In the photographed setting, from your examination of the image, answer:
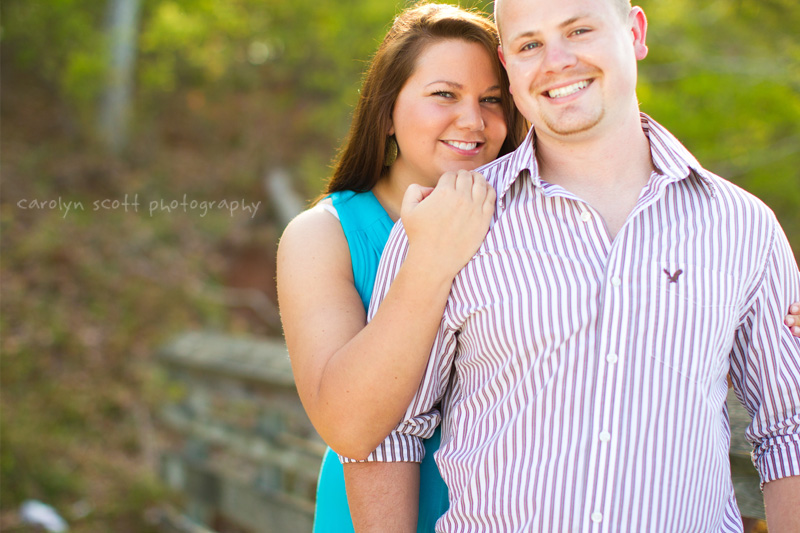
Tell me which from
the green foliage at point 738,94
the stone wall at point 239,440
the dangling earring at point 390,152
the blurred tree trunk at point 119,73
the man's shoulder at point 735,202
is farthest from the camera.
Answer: the blurred tree trunk at point 119,73

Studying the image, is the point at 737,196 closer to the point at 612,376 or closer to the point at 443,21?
the point at 612,376

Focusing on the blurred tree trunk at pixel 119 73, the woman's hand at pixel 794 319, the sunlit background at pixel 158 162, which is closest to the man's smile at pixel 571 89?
the woman's hand at pixel 794 319

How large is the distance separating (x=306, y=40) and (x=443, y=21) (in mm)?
8739

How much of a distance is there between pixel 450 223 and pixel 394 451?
1.85 feet

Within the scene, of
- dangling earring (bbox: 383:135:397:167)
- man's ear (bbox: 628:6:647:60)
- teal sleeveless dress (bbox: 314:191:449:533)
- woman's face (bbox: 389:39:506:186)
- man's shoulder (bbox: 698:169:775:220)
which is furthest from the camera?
dangling earring (bbox: 383:135:397:167)

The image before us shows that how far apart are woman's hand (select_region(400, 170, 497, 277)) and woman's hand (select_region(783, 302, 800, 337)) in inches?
26.4

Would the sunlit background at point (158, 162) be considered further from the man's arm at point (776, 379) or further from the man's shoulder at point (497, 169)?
the man's arm at point (776, 379)

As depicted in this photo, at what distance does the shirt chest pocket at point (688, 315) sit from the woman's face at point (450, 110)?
725mm

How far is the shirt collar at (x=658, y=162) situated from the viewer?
1616mm

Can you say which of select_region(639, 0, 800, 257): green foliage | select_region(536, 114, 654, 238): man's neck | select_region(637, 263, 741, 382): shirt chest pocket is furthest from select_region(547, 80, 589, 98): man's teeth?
select_region(639, 0, 800, 257): green foliage

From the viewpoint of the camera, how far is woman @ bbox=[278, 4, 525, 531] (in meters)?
1.62

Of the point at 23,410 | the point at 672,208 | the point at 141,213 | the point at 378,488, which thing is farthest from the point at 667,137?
the point at 141,213

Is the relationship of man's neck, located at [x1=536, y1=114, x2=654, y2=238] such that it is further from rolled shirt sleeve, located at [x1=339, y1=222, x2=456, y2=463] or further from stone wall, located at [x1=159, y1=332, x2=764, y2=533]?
stone wall, located at [x1=159, y1=332, x2=764, y2=533]

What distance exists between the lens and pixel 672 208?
5.29 ft
